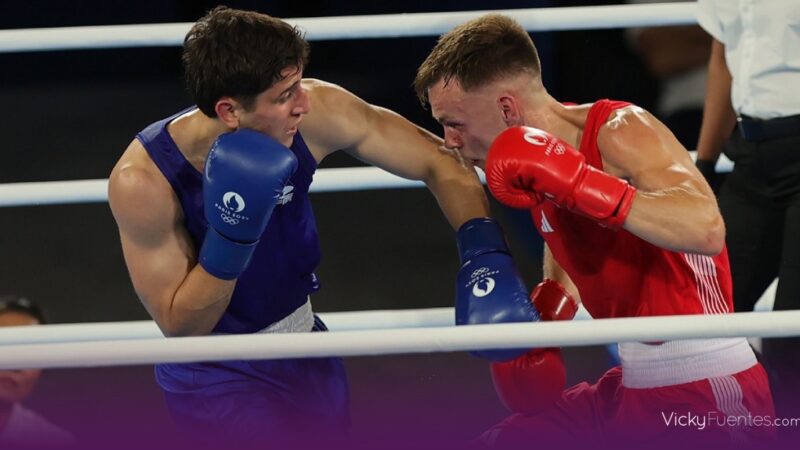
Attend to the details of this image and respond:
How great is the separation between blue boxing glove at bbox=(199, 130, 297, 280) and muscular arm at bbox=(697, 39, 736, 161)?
1015 mm

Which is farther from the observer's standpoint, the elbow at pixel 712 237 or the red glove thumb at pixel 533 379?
the red glove thumb at pixel 533 379

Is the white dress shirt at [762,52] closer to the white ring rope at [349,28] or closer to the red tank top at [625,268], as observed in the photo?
the white ring rope at [349,28]

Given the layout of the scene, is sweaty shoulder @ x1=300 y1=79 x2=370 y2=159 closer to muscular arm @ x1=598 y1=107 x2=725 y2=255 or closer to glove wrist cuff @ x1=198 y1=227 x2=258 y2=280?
glove wrist cuff @ x1=198 y1=227 x2=258 y2=280

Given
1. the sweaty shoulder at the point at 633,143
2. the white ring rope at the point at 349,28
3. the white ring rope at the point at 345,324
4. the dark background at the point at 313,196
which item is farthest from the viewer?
the dark background at the point at 313,196

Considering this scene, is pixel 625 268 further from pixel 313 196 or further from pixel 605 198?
pixel 313 196

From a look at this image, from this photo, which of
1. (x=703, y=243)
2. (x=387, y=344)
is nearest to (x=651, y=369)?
(x=703, y=243)

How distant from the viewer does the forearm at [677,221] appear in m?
1.68

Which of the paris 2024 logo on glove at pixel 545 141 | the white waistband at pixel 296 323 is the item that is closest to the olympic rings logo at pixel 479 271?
the paris 2024 logo on glove at pixel 545 141

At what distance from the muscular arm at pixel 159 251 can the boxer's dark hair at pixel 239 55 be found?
Result: 6.4 inches

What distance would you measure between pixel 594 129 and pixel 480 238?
26 centimetres

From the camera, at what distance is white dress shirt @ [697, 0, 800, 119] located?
88.7 inches

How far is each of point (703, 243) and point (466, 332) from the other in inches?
18.6

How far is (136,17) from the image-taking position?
4324 millimetres

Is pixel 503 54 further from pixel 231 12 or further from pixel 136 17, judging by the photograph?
pixel 136 17
